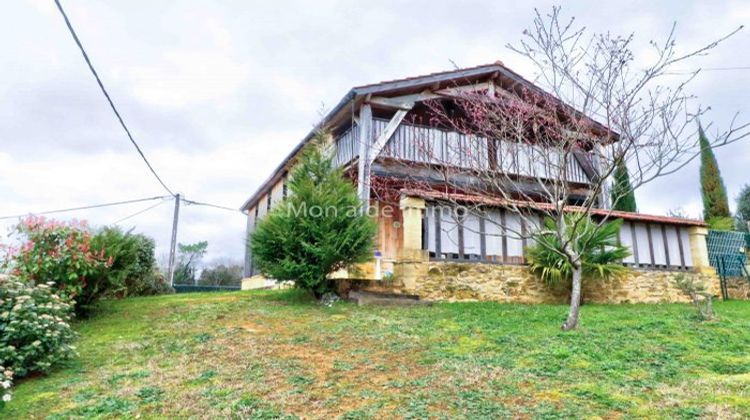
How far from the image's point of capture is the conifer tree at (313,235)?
877 cm

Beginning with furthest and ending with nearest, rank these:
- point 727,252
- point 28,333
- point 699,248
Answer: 1. point 727,252
2. point 699,248
3. point 28,333

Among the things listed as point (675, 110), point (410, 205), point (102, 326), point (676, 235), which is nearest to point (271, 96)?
point (410, 205)

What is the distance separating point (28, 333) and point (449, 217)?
739 centimetres

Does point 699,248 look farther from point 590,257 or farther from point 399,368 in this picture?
point 399,368

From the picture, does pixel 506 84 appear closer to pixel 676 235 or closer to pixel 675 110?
pixel 676 235

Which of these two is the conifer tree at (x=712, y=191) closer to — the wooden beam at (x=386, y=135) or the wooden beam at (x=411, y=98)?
the wooden beam at (x=411, y=98)

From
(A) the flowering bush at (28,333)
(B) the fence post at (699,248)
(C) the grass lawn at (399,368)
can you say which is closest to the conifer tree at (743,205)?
(B) the fence post at (699,248)

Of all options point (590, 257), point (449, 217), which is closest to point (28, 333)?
point (449, 217)

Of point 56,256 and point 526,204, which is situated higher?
point 526,204

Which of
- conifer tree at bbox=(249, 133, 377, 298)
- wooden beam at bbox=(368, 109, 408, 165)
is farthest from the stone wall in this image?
wooden beam at bbox=(368, 109, 408, 165)

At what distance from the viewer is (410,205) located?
30.7ft

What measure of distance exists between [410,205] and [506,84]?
21.7ft

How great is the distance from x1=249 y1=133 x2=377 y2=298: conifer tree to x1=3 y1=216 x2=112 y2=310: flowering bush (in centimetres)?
282

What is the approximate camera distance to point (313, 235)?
8.87 meters
